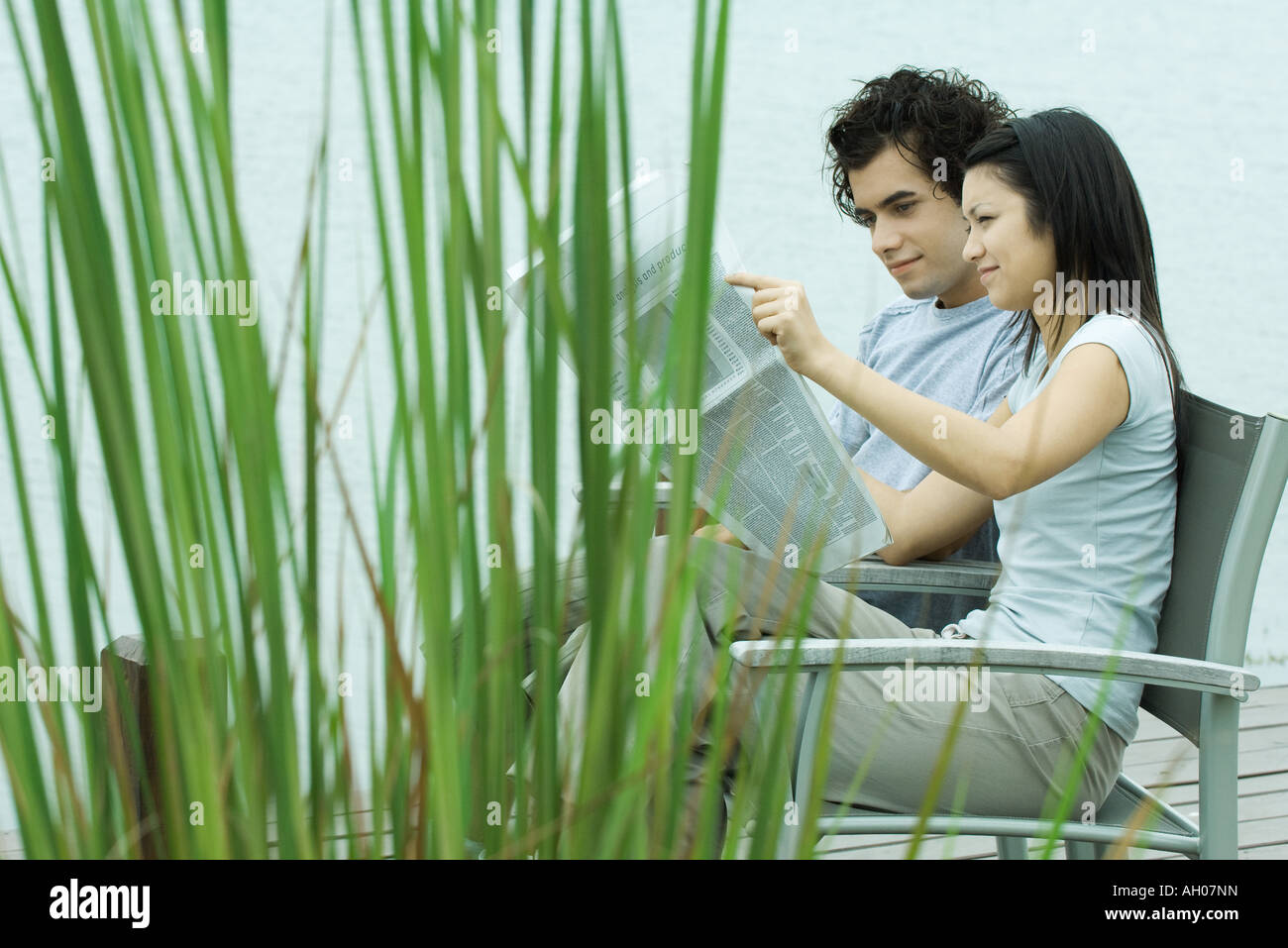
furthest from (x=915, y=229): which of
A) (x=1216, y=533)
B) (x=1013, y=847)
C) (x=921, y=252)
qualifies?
(x=1013, y=847)

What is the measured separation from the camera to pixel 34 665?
349mm

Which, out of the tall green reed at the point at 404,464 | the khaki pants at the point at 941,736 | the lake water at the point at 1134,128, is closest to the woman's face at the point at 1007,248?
the khaki pants at the point at 941,736

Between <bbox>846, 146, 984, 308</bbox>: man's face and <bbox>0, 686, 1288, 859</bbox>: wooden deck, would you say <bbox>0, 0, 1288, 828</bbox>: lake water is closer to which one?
<bbox>0, 686, 1288, 859</bbox>: wooden deck

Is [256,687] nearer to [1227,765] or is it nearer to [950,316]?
[1227,765]

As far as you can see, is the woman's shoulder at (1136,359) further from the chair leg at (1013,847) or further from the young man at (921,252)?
the chair leg at (1013,847)

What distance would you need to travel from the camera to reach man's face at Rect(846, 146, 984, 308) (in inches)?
68.4

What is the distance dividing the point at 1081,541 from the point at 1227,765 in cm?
28

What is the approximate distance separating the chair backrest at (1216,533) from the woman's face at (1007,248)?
0.68ft

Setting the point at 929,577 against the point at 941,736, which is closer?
the point at 941,736

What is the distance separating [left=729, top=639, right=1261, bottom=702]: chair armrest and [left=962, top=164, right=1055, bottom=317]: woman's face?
19.7 inches

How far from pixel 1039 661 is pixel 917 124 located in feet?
3.40

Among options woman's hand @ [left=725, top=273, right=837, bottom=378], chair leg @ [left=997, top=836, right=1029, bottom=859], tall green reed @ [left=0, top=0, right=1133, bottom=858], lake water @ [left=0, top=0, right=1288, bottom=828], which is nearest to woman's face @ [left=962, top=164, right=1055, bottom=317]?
woman's hand @ [left=725, top=273, right=837, bottom=378]

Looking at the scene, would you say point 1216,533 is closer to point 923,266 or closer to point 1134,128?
point 923,266

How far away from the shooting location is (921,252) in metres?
1.75
